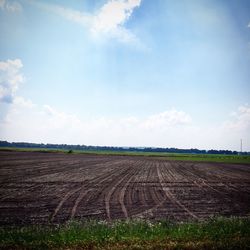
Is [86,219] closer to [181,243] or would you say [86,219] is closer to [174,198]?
[181,243]

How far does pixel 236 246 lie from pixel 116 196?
9.51 meters

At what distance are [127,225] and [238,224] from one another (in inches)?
148

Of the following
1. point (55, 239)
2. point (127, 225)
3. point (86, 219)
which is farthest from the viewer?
point (86, 219)

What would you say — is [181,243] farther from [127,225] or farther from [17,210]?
[17,210]

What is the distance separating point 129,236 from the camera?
323 inches

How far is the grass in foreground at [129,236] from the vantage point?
7.41 metres

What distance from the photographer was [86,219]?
11.1 m

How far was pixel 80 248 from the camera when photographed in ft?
23.7

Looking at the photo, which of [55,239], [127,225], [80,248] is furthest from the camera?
[127,225]

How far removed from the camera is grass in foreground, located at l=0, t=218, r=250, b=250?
7406 mm

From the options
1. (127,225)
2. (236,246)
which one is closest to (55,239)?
(127,225)

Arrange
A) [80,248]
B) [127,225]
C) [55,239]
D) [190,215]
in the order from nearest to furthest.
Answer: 1. [80,248]
2. [55,239]
3. [127,225]
4. [190,215]

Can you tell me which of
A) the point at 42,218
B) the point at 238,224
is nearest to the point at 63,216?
the point at 42,218

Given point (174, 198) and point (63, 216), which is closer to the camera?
point (63, 216)
